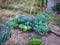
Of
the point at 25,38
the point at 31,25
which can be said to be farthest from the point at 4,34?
the point at 31,25

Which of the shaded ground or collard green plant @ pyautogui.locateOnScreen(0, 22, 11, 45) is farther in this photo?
the shaded ground

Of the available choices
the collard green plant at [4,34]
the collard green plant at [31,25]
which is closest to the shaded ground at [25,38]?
the collard green plant at [31,25]

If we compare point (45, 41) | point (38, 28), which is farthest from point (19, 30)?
point (45, 41)

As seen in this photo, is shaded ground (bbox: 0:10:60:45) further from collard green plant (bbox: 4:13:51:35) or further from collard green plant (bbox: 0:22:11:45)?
collard green plant (bbox: 0:22:11:45)

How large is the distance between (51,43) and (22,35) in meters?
0.84

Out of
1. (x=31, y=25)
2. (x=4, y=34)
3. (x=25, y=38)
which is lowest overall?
(x=25, y=38)

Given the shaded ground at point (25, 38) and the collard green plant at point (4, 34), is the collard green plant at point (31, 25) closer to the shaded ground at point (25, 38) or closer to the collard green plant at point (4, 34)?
the shaded ground at point (25, 38)

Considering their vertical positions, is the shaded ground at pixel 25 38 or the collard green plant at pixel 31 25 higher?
the collard green plant at pixel 31 25

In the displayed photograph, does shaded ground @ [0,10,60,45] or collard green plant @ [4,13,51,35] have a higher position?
collard green plant @ [4,13,51,35]

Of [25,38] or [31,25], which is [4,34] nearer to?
[25,38]

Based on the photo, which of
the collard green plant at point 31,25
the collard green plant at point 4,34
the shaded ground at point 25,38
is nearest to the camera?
the collard green plant at point 4,34

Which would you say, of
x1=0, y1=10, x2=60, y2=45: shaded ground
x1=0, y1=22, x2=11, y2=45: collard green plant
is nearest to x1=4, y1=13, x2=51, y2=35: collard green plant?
x1=0, y1=10, x2=60, y2=45: shaded ground

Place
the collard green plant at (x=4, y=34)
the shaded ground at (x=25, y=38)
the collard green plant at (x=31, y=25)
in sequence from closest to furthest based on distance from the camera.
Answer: the collard green plant at (x=4, y=34), the shaded ground at (x=25, y=38), the collard green plant at (x=31, y=25)

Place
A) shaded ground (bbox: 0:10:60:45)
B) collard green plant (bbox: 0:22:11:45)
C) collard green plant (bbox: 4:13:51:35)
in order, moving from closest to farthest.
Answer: collard green plant (bbox: 0:22:11:45), shaded ground (bbox: 0:10:60:45), collard green plant (bbox: 4:13:51:35)
